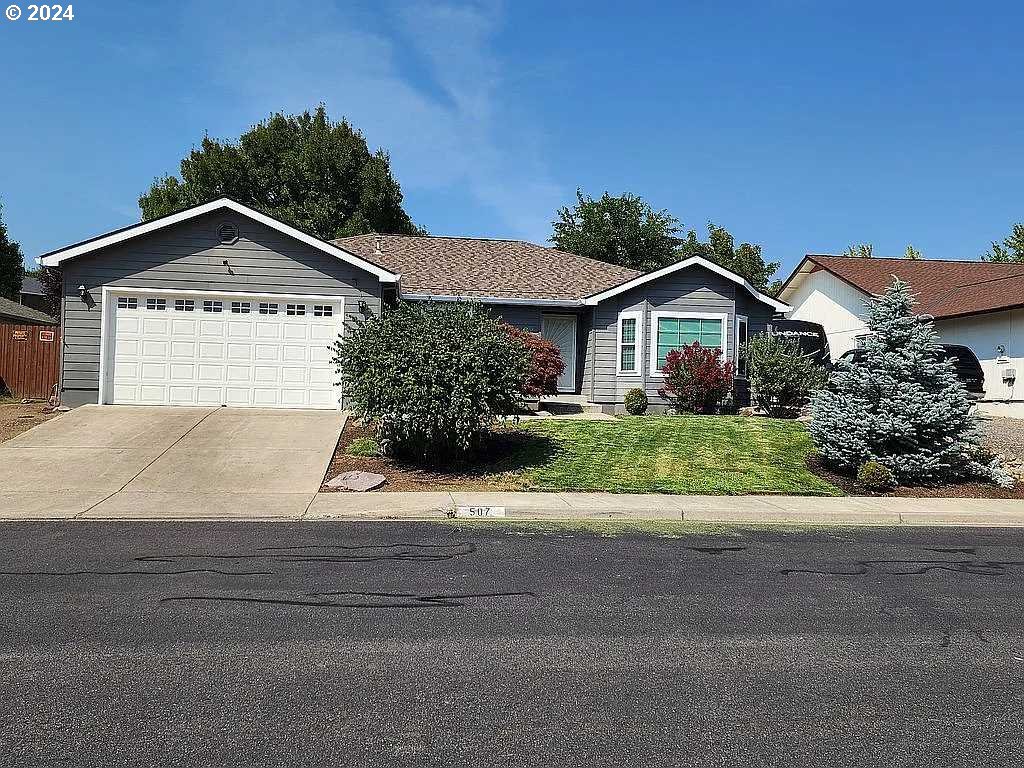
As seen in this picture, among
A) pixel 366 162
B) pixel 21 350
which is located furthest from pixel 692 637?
pixel 366 162

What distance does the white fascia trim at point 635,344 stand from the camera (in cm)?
2198

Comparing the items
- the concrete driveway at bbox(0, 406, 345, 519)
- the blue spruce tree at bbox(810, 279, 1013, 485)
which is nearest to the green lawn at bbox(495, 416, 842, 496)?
the blue spruce tree at bbox(810, 279, 1013, 485)

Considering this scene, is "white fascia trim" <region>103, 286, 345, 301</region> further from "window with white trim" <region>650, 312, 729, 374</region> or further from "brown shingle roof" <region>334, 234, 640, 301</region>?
"window with white trim" <region>650, 312, 729, 374</region>

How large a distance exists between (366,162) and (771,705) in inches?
1710

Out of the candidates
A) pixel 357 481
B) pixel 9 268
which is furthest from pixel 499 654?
pixel 9 268

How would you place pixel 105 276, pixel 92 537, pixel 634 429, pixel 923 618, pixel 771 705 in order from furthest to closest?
1. pixel 105 276
2. pixel 634 429
3. pixel 92 537
4. pixel 923 618
5. pixel 771 705

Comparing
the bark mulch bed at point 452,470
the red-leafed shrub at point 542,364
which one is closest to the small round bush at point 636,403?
the red-leafed shrub at point 542,364

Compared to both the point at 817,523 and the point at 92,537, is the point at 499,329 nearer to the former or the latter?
the point at 817,523

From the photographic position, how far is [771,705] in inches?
189

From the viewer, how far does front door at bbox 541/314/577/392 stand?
23.7 meters

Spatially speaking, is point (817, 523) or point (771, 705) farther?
point (817, 523)

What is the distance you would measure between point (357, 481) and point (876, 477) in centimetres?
792

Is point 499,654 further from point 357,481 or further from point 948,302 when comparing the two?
point 948,302

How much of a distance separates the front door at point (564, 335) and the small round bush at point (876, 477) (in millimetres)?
10514
